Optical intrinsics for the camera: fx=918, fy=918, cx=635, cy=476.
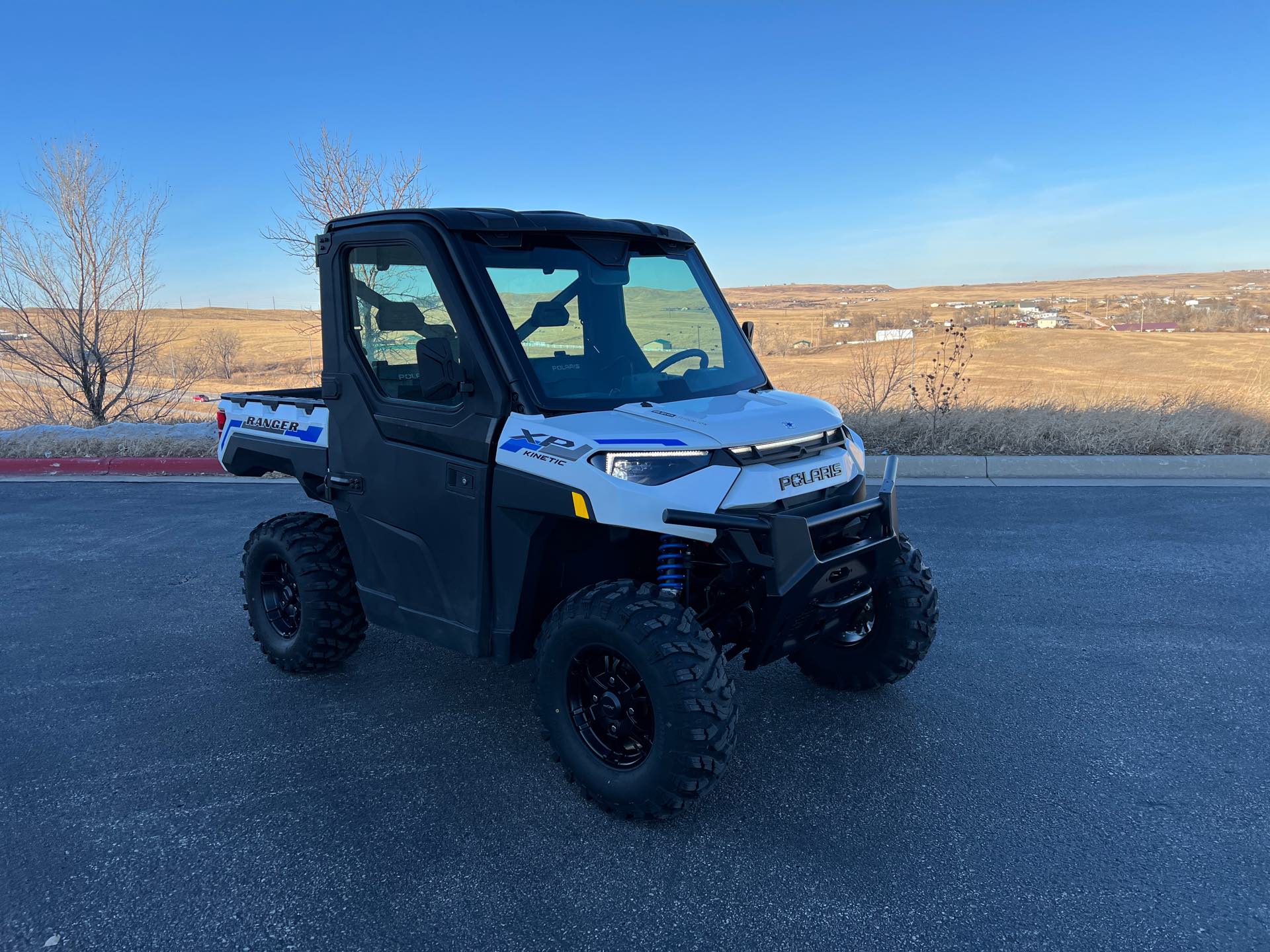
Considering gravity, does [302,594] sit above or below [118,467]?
below

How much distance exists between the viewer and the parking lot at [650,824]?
2.79 m

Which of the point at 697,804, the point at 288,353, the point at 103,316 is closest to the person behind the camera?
the point at 697,804

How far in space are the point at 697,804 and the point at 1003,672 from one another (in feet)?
6.59

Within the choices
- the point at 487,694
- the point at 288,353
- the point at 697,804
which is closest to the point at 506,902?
the point at 697,804

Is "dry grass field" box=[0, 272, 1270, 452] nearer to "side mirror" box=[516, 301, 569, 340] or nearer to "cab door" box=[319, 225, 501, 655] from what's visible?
"side mirror" box=[516, 301, 569, 340]

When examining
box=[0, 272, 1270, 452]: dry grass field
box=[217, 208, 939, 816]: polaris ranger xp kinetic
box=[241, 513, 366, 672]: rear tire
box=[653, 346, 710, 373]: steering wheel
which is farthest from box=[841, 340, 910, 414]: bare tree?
box=[241, 513, 366, 672]: rear tire

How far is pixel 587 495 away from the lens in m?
3.25

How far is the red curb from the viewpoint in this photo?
10.3 m

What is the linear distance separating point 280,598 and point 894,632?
10.2 ft

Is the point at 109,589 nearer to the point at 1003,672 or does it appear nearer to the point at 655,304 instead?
the point at 655,304

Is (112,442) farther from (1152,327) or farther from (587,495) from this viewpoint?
(1152,327)

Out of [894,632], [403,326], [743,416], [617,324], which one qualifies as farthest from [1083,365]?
[403,326]

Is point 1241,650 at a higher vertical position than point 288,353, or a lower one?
lower

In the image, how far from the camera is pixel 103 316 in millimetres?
13898
